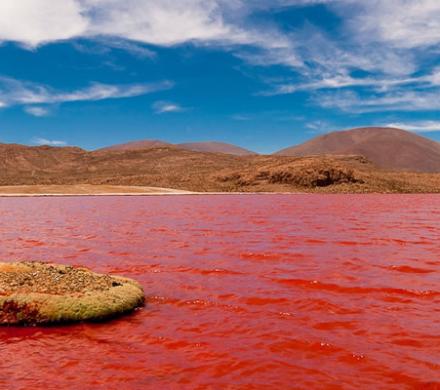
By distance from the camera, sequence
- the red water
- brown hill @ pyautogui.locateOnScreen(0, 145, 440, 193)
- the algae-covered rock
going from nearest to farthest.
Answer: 1. the red water
2. the algae-covered rock
3. brown hill @ pyautogui.locateOnScreen(0, 145, 440, 193)

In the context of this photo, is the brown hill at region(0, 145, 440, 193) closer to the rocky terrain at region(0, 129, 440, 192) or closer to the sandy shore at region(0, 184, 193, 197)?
the rocky terrain at region(0, 129, 440, 192)

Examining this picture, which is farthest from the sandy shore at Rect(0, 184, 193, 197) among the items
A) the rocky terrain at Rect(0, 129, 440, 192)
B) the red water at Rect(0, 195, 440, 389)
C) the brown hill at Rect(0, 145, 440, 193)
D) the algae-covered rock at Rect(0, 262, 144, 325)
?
the algae-covered rock at Rect(0, 262, 144, 325)

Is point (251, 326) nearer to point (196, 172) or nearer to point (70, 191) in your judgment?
point (70, 191)

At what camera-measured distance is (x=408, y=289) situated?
10117mm

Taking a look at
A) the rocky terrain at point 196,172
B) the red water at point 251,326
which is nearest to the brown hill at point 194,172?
the rocky terrain at point 196,172

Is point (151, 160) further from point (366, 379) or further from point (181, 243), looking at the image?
point (366, 379)

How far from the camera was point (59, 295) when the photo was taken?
8.73 m

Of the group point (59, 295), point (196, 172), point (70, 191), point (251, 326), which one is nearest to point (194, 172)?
point (196, 172)

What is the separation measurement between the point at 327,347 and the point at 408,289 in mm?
4177

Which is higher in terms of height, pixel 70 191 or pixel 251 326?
pixel 70 191

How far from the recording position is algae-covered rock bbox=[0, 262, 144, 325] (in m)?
8.28

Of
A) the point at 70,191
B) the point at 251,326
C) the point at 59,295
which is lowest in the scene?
the point at 251,326

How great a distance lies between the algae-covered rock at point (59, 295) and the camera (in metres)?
8.28

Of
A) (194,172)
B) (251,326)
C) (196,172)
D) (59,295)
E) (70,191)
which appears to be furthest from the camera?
(194,172)
